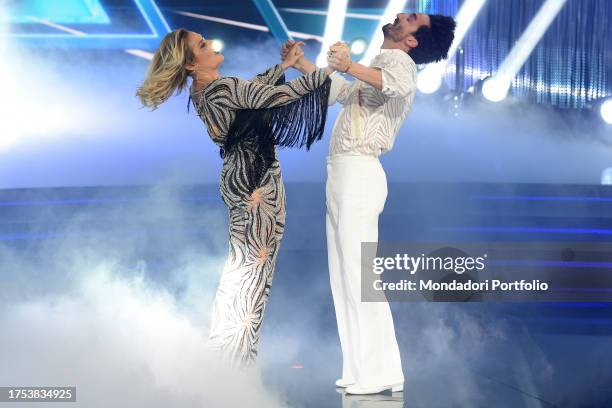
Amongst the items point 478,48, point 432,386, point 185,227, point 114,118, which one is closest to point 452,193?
point 478,48

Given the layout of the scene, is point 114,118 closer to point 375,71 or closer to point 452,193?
point 452,193

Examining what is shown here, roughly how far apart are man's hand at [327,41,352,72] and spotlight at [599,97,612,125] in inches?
187

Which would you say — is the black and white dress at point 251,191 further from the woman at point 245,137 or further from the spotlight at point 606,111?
the spotlight at point 606,111

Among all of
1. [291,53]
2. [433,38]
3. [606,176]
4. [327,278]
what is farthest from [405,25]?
[606,176]

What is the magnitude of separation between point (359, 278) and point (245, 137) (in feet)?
2.11

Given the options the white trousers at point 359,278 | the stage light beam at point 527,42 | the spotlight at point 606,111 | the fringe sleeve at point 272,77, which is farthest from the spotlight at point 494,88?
the fringe sleeve at point 272,77

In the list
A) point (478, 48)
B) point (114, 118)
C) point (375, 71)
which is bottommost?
point (375, 71)

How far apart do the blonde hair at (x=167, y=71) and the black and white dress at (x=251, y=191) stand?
0.10 m

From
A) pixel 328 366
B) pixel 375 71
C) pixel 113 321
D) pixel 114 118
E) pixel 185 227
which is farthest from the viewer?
pixel 114 118

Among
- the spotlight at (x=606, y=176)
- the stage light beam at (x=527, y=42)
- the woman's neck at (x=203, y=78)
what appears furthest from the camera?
the stage light beam at (x=527, y=42)

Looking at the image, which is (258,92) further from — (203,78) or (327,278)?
(327,278)

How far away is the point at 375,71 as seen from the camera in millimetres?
2988

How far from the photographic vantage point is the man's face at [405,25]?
3240mm

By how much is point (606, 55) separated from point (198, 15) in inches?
132
